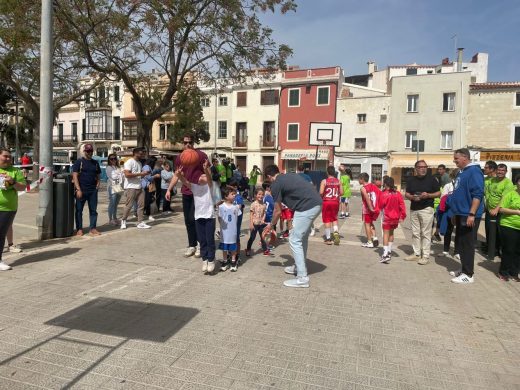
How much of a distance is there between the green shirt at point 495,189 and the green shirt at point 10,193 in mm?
8022

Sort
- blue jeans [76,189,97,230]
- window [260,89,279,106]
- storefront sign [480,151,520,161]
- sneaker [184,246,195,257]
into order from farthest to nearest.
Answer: window [260,89,279,106], storefront sign [480,151,520,161], blue jeans [76,189,97,230], sneaker [184,246,195,257]

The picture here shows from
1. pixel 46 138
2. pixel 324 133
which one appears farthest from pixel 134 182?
pixel 324 133

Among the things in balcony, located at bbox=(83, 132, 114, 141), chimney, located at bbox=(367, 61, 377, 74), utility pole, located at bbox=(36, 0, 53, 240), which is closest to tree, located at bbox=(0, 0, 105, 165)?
utility pole, located at bbox=(36, 0, 53, 240)

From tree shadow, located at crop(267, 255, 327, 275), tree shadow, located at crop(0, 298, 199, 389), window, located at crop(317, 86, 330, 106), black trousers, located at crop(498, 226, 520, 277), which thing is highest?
window, located at crop(317, 86, 330, 106)

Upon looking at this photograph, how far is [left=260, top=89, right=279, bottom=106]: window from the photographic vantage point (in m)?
39.7

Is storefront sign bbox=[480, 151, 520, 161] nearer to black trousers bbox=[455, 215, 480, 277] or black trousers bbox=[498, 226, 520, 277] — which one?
black trousers bbox=[498, 226, 520, 277]

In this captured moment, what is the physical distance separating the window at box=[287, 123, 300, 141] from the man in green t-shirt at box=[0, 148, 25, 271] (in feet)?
113

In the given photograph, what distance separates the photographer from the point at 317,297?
194 inches

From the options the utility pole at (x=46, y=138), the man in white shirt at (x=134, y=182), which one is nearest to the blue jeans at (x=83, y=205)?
the utility pole at (x=46, y=138)

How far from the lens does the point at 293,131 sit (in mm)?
39219

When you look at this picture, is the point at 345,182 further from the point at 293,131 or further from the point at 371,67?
the point at 371,67

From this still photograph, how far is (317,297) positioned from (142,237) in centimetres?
461

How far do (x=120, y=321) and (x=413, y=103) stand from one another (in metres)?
35.1

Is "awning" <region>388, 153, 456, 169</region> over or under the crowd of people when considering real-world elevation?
over
